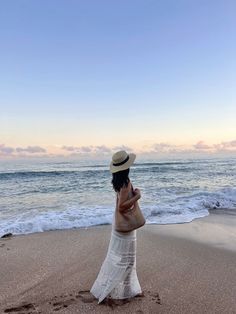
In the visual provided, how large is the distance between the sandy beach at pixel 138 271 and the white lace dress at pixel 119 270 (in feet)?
0.46

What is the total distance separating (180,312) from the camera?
377cm

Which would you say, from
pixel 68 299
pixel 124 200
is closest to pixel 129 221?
pixel 124 200

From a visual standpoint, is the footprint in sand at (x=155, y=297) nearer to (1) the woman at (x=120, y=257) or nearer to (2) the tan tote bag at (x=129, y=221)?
(1) the woman at (x=120, y=257)

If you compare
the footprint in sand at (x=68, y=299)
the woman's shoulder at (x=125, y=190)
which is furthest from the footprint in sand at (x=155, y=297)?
the woman's shoulder at (x=125, y=190)

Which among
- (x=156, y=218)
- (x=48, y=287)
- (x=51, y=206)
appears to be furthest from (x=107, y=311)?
(x=51, y=206)

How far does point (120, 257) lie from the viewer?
393 centimetres

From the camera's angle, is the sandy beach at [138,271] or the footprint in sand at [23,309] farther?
the sandy beach at [138,271]

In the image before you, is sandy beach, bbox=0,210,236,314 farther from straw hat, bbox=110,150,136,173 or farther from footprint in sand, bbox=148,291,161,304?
straw hat, bbox=110,150,136,173

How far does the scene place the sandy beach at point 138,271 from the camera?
155 inches

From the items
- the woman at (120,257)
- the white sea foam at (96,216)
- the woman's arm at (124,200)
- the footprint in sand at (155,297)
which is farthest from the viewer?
the white sea foam at (96,216)

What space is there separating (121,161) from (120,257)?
3.61 ft

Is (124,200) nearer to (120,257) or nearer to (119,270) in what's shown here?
(120,257)

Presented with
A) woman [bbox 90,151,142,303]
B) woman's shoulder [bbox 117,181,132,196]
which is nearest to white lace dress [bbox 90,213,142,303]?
woman [bbox 90,151,142,303]

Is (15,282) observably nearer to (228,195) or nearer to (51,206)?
(51,206)
